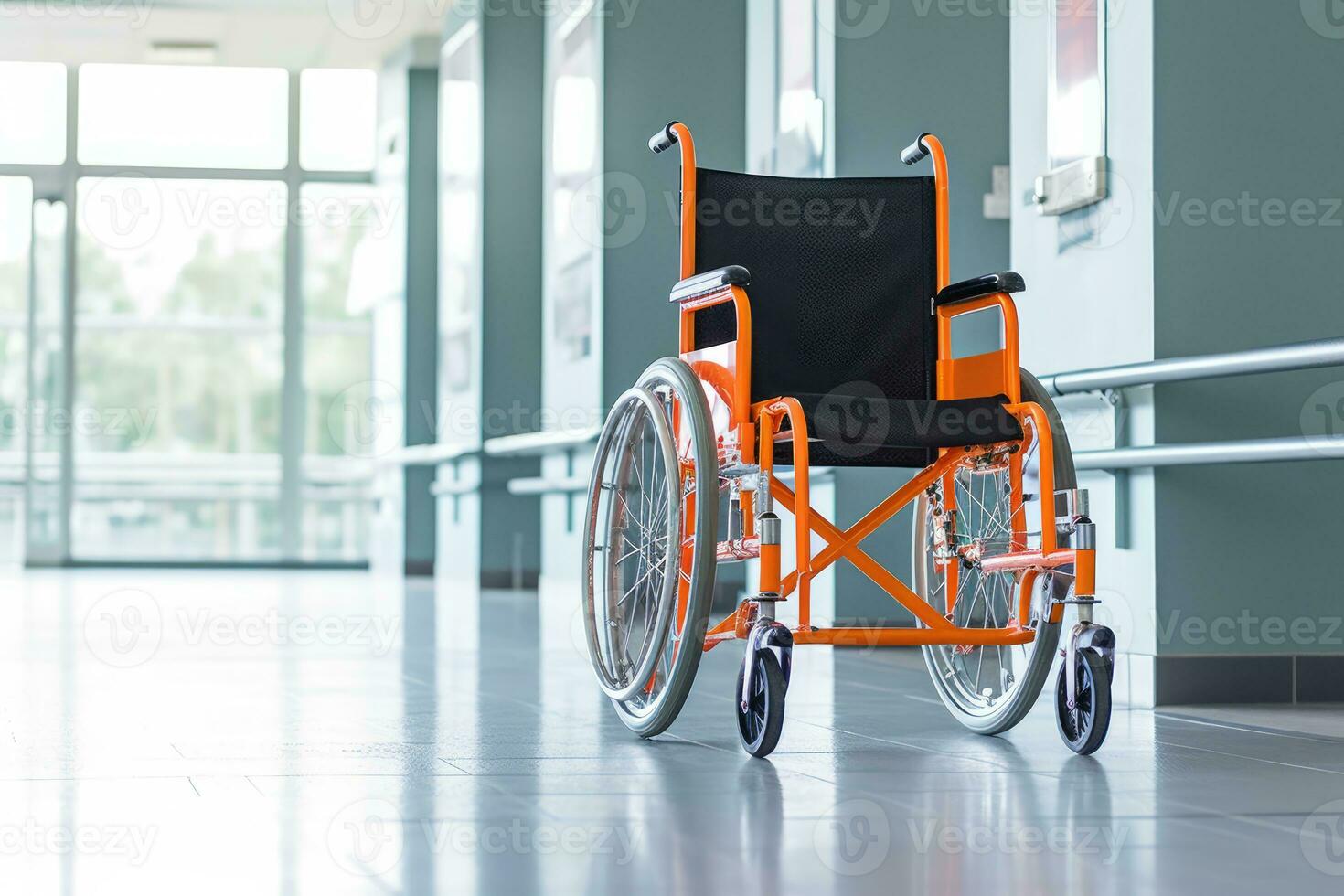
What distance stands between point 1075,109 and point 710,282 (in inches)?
49.6

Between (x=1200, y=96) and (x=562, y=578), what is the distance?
15.9ft

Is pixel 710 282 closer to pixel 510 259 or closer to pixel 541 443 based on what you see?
pixel 541 443

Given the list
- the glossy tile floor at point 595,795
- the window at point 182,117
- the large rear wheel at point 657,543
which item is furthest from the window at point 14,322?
the large rear wheel at point 657,543

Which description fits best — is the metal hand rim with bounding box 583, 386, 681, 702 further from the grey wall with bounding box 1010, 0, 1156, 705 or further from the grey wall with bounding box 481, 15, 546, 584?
the grey wall with bounding box 481, 15, 546, 584

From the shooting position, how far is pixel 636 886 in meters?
1.36

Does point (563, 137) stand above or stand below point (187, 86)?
below

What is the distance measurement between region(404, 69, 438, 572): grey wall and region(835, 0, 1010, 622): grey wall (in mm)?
5997

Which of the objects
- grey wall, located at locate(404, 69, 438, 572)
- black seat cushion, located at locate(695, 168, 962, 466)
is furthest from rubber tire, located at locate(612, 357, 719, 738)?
grey wall, located at locate(404, 69, 438, 572)

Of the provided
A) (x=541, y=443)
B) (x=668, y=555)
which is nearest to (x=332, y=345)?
(x=541, y=443)

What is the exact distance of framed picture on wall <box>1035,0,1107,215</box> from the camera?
309 cm

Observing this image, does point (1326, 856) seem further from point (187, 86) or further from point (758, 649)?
point (187, 86)

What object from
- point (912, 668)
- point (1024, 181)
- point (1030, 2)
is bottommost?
point (912, 668)

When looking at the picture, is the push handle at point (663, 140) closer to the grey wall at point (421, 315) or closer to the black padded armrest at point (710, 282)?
the black padded armrest at point (710, 282)

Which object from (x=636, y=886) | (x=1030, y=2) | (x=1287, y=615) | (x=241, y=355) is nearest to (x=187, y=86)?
(x=241, y=355)
